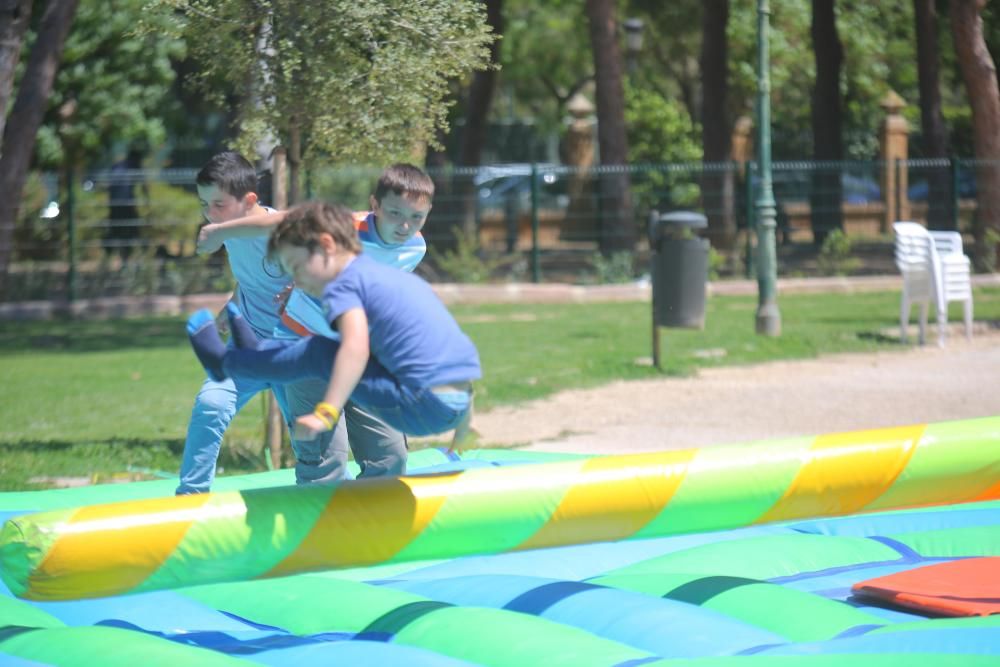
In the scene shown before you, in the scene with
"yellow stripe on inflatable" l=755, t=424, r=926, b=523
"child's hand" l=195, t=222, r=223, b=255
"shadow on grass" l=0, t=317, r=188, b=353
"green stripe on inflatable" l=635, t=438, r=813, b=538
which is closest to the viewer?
"green stripe on inflatable" l=635, t=438, r=813, b=538

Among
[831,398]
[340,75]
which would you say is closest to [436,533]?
[340,75]

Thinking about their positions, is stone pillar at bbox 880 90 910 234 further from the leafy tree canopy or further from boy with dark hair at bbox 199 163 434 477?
boy with dark hair at bbox 199 163 434 477

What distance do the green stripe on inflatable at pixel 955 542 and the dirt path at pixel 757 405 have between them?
3060 millimetres

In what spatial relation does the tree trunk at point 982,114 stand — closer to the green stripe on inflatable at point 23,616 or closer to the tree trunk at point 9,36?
the tree trunk at point 9,36

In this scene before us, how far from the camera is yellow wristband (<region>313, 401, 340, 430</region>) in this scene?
3920 mm

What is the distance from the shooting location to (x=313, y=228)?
431 cm

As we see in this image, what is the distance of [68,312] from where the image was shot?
19.1 meters

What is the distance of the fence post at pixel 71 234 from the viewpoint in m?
19.4

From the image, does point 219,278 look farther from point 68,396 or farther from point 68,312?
point 68,396

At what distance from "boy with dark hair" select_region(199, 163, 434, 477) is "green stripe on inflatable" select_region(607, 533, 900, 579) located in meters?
1.08

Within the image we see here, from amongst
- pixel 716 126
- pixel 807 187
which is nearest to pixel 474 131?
pixel 716 126

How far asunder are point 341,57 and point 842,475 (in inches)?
159


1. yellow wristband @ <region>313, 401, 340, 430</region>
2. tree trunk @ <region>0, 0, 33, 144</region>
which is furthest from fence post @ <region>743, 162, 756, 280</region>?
yellow wristband @ <region>313, 401, 340, 430</region>

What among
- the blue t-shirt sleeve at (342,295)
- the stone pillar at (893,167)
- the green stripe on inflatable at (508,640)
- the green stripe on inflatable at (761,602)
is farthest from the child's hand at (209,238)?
the stone pillar at (893,167)
